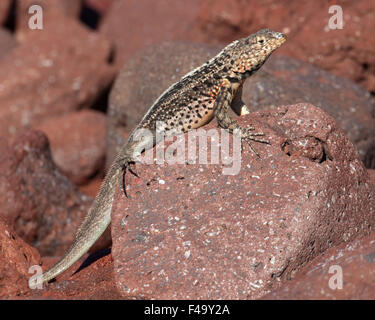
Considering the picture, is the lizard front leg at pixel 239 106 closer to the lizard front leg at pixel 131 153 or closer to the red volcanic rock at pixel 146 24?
the lizard front leg at pixel 131 153

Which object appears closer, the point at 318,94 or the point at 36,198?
the point at 36,198

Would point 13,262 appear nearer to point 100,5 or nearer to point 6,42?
point 6,42

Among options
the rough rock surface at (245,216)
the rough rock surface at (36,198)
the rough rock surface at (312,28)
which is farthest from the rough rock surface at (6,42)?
the rough rock surface at (245,216)

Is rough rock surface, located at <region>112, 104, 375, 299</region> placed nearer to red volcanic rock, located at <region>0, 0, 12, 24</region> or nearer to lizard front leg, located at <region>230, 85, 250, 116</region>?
lizard front leg, located at <region>230, 85, 250, 116</region>

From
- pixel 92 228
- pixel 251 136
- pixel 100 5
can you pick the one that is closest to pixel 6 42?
pixel 100 5

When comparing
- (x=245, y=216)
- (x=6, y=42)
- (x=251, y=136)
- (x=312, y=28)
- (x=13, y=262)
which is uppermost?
(x=312, y=28)
